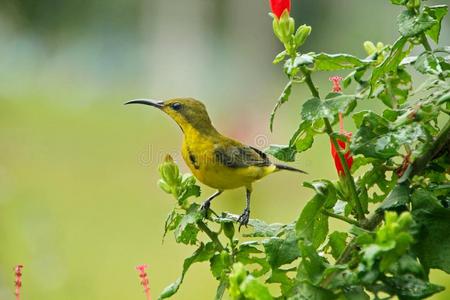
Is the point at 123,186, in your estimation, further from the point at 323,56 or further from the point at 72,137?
the point at 323,56

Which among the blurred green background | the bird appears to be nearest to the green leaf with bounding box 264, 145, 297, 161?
the bird

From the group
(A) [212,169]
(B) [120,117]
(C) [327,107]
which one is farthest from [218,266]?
(B) [120,117]

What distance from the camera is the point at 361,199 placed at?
1.36 feet

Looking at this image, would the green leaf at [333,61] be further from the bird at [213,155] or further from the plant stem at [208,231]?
the bird at [213,155]

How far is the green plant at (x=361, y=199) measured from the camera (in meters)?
0.32

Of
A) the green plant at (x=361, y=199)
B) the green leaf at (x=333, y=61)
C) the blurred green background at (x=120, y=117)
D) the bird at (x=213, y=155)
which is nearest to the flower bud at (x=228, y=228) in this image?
the green plant at (x=361, y=199)

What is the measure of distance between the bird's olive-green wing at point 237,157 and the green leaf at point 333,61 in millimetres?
290

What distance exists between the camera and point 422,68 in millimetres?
389

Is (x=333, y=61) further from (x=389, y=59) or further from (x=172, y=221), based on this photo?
(x=172, y=221)

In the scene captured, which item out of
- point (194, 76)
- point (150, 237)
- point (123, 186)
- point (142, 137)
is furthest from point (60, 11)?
point (150, 237)

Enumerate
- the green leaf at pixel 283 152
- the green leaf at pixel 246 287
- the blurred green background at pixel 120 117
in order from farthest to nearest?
the blurred green background at pixel 120 117, the green leaf at pixel 283 152, the green leaf at pixel 246 287

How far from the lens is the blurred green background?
5.82 feet

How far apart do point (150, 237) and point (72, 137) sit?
0.85 meters

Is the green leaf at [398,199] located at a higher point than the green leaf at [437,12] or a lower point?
lower
